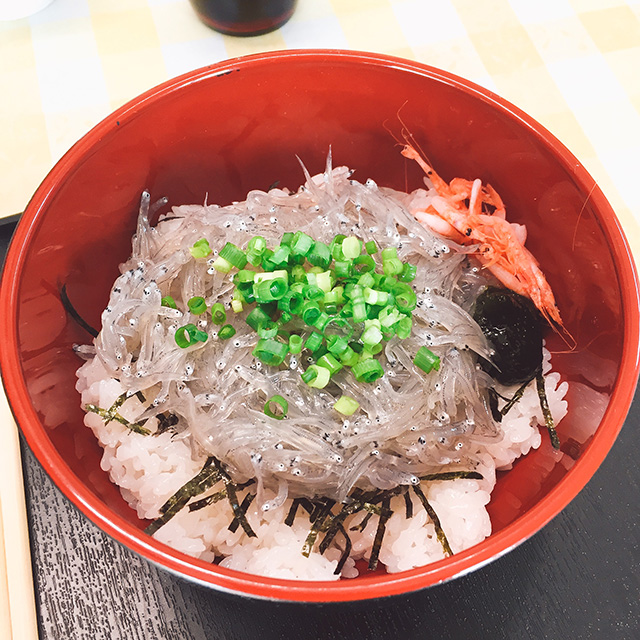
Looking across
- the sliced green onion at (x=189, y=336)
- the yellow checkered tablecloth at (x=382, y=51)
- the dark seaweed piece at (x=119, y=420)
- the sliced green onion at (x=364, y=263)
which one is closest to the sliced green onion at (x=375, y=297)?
the sliced green onion at (x=364, y=263)

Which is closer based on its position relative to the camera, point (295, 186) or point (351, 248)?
point (351, 248)

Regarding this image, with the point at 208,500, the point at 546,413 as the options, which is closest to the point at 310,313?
the point at 208,500

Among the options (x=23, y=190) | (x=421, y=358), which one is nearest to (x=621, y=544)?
(x=421, y=358)

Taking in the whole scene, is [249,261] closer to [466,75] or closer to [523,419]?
[523,419]

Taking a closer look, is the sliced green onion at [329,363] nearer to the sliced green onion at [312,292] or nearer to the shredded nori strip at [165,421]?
the sliced green onion at [312,292]

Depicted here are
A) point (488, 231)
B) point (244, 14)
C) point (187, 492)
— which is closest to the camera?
point (187, 492)

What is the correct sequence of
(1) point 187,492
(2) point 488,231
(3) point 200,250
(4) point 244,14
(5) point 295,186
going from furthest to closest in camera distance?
1. (4) point 244,14
2. (5) point 295,186
3. (2) point 488,231
4. (3) point 200,250
5. (1) point 187,492

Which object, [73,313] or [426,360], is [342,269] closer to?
[426,360]
